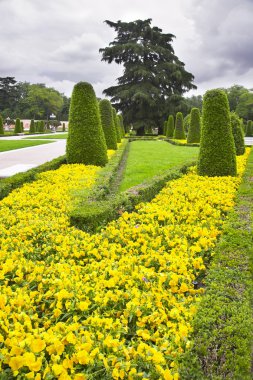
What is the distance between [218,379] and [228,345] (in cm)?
30

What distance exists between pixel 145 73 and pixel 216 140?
26.9 m

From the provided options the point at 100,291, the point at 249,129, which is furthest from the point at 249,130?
the point at 100,291

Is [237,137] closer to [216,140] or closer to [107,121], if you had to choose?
[216,140]

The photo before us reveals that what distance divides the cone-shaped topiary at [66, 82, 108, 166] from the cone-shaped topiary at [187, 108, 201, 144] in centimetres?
1315

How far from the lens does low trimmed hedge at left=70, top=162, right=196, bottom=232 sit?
4.57 m

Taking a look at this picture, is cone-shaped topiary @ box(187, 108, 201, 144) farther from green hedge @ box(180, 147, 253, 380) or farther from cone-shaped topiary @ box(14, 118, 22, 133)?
cone-shaped topiary @ box(14, 118, 22, 133)

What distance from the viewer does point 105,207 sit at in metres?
4.91

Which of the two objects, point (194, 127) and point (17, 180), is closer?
point (17, 180)

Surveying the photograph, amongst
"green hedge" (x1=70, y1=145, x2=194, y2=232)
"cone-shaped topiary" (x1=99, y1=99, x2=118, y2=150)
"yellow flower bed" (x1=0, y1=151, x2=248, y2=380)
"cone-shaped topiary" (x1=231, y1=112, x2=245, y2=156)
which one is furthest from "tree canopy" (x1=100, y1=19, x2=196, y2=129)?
"yellow flower bed" (x1=0, y1=151, x2=248, y2=380)

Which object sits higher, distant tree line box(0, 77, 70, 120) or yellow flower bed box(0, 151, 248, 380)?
distant tree line box(0, 77, 70, 120)

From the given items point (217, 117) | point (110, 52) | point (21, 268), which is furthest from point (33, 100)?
point (21, 268)

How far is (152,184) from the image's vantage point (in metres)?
6.76

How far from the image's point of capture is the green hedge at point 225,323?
1.89 metres

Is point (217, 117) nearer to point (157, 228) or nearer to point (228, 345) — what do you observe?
point (157, 228)
